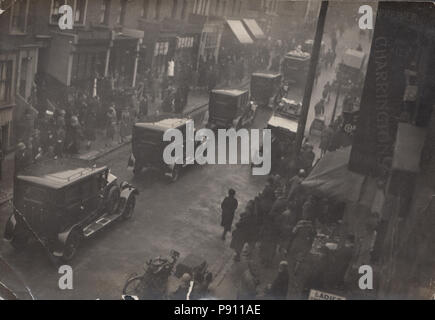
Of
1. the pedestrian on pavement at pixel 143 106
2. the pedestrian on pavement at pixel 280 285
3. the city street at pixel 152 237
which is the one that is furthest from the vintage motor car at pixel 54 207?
the pedestrian on pavement at pixel 143 106

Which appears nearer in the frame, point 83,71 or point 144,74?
point 83,71

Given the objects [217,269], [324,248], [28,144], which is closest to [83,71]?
[28,144]

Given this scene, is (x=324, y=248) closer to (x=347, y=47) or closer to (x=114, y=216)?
(x=114, y=216)

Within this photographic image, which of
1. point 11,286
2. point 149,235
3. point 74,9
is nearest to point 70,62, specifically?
point 74,9

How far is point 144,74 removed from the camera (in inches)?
947

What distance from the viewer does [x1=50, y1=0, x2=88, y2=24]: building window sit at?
19.1m

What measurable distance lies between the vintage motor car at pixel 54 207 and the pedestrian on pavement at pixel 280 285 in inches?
181

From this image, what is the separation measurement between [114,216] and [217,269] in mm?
3052

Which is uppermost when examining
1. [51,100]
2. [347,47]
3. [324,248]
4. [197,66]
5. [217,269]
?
[347,47]

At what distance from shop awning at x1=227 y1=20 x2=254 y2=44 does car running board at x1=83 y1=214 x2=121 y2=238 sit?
8.84 metres

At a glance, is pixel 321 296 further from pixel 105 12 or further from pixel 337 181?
pixel 105 12

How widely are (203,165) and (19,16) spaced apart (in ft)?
26.5

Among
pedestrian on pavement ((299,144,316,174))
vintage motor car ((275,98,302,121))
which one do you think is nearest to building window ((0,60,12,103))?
pedestrian on pavement ((299,144,316,174))

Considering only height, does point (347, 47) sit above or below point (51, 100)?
above
